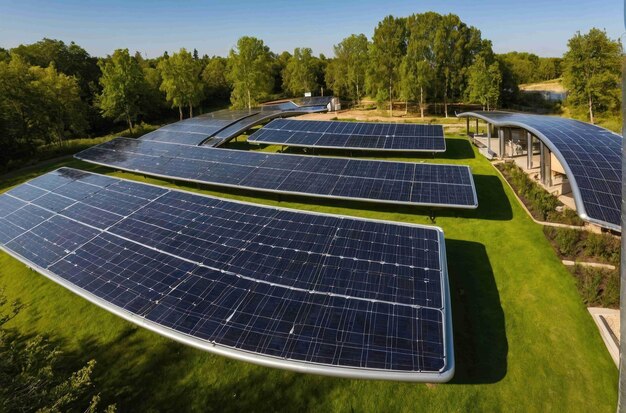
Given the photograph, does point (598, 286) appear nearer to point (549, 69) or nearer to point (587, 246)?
point (587, 246)

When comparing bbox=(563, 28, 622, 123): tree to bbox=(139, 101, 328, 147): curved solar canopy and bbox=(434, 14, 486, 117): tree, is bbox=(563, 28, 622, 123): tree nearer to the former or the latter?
bbox=(434, 14, 486, 117): tree

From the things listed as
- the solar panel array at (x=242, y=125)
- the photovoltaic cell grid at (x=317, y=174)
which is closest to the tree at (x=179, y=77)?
the solar panel array at (x=242, y=125)

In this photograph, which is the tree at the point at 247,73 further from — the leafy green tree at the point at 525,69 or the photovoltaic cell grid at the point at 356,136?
the leafy green tree at the point at 525,69

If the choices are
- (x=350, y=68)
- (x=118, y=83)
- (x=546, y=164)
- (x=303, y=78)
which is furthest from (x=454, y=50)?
(x=118, y=83)

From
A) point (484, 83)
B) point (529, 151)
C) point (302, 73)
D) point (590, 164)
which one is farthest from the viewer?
point (302, 73)

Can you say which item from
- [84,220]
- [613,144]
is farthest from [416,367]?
[613,144]

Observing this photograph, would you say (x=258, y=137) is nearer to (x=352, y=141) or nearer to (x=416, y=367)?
(x=352, y=141)
